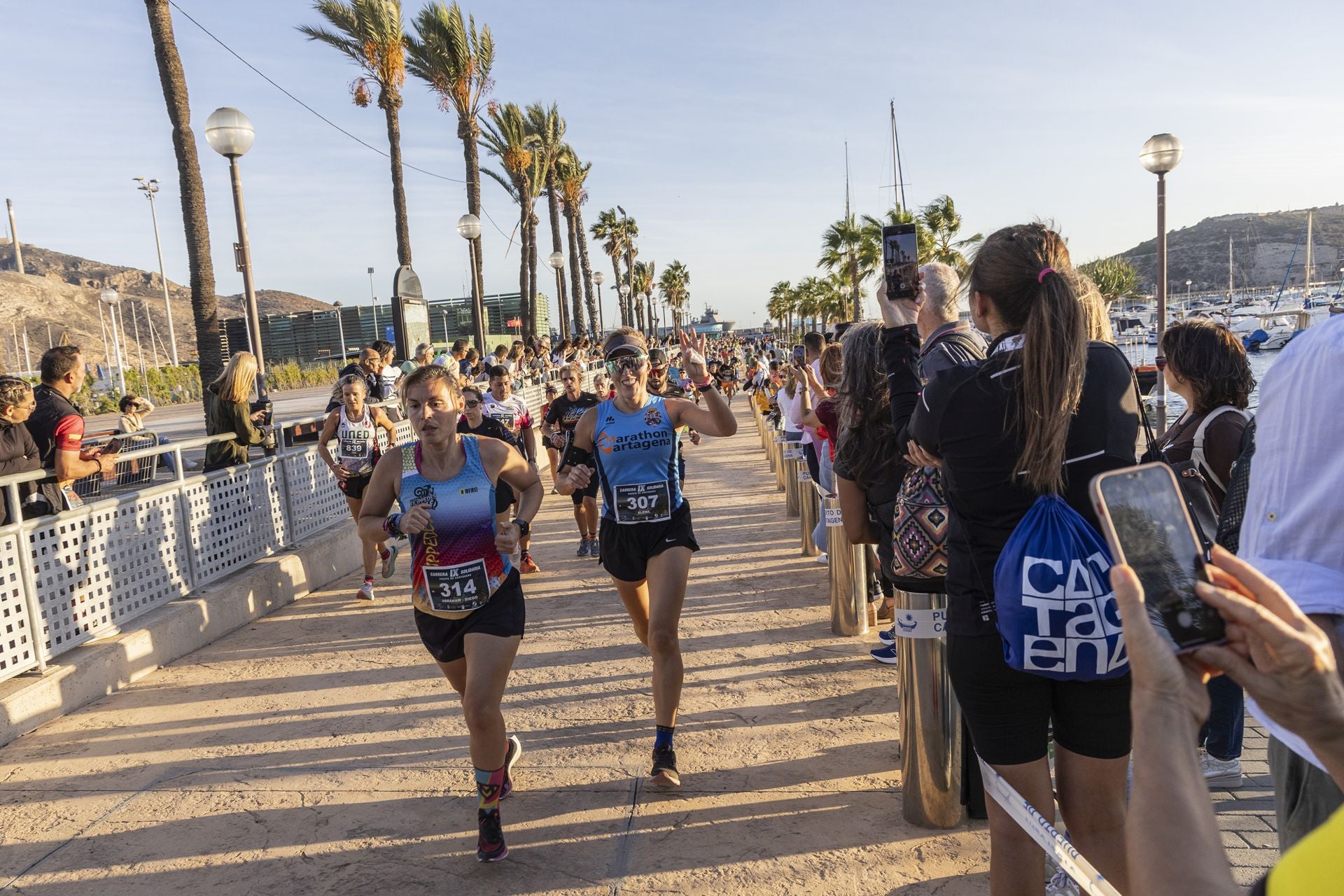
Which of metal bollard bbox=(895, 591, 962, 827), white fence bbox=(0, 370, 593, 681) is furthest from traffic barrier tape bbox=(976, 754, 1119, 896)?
white fence bbox=(0, 370, 593, 681)

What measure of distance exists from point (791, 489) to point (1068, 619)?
30.2 feet

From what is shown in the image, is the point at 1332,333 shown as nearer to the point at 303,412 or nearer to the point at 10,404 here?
the point at 10,404

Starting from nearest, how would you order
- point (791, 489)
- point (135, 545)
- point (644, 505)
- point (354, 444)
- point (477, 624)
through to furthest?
point (477, 624) → point (644, 505) → point (135, 545) → point (354, 444) → point (791, 489)

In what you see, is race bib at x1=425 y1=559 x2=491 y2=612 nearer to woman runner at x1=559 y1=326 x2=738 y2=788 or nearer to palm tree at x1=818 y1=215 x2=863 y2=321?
woman runner at x1=559 y1=326 x2=738 y2=788

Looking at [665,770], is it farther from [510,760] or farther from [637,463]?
[637,463]

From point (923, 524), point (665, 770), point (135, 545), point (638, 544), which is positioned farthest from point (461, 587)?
point (135, 545)

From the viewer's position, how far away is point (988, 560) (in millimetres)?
2523

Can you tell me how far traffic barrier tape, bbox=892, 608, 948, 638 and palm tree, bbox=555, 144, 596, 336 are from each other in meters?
34.0

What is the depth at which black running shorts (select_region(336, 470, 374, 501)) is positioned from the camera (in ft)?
27.7

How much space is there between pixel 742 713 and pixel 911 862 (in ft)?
5.81

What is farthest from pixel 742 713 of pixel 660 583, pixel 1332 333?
pixel 1332 333

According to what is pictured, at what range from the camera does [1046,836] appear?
235cm

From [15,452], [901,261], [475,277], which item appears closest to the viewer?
[901,261]

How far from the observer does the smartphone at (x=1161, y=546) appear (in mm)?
1097
